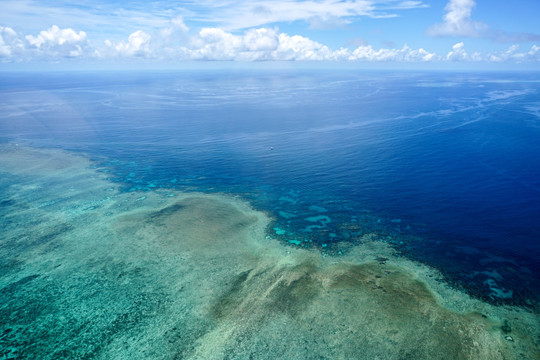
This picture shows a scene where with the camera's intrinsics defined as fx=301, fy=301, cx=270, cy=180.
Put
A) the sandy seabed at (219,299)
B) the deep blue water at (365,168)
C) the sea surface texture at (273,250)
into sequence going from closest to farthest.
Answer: the sandy seabed at (219,299) → the sea surface texture at (273,250) → the deep blue water at (365,168)

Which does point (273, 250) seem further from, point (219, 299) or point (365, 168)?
point (365, 168)

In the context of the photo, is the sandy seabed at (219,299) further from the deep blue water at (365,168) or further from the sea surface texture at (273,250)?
the deep blue water at (365,168)

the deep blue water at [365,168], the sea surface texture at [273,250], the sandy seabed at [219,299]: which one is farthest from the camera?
the deep blue water at [365,168]

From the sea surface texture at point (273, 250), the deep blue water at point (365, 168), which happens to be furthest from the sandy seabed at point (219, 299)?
the deep blue water at point (365, 168)

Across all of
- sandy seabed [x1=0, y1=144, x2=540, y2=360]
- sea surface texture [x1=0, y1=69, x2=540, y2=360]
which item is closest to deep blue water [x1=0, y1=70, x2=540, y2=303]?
sea surface texture [x1=0, y1=69, x2=540, y2=360]

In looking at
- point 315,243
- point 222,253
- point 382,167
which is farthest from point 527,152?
point 222,253

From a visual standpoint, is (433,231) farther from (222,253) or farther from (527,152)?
(527,152)

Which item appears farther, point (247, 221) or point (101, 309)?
point (247, 221)
